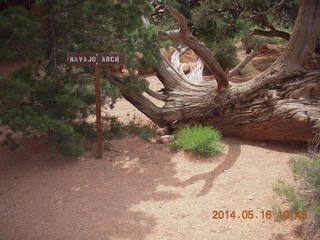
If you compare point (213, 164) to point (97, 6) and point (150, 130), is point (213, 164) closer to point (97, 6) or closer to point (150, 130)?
point (150, 130)

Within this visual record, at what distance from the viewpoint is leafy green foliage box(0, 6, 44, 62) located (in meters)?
4.24

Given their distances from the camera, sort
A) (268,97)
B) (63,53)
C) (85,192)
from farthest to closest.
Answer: (268,97)
(63,53)
(85,192)

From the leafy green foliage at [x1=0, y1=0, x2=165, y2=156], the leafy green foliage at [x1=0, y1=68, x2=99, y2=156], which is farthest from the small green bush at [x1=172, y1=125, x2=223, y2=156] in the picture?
the leafy green foliage at [x1=0, y1=68, x2=99, y2=156]

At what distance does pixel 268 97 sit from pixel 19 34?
3833mm

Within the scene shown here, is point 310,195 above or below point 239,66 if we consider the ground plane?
below

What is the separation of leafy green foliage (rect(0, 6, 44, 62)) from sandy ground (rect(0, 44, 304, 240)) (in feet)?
5.26

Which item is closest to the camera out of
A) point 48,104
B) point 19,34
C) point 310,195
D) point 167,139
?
point 310,195

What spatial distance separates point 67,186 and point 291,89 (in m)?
3.72

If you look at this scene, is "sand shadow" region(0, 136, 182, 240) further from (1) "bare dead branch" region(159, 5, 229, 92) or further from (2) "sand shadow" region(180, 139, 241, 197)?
(1) "bare dead branch" region(159, 5, 229, 92)

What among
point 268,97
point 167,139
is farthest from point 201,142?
point 268,97

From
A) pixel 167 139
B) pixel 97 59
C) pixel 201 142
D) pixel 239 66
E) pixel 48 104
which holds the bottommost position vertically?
pixel 167 139

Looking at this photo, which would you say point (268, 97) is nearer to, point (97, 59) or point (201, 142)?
point (201, 142)

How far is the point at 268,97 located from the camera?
5867mm

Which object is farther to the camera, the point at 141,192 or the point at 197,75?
the point at 197,75
